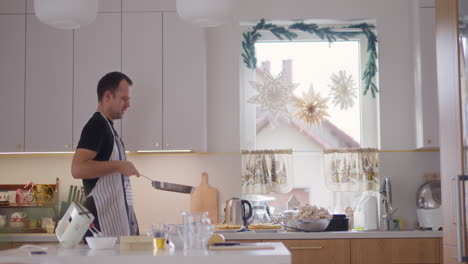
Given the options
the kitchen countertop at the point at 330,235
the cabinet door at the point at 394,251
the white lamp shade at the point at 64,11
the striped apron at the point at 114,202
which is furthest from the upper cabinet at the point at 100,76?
the white lamp shade at the point at 64,11

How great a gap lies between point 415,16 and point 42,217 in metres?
3.18

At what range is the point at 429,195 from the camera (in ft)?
16.9

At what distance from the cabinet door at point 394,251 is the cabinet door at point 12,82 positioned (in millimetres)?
2512

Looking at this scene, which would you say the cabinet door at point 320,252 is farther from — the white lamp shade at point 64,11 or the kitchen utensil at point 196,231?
the white lamp shade at point 64,11

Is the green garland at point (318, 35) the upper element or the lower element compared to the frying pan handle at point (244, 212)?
upper

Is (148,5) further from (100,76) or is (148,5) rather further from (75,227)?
(75,227)

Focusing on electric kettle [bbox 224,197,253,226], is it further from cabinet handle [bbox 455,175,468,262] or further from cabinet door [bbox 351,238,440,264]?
cabinet handle [bbox 455,175,468,262]

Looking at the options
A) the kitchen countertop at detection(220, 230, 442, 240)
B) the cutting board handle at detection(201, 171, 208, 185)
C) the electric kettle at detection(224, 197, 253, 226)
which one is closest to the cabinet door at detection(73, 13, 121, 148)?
the cutting board handle at detection(201, 171, 208, 185)

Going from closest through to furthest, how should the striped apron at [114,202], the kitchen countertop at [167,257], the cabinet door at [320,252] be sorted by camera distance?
1. the kitchen countertop at [167,257]
2. the striped apron at [114,202]
3. the cabinet door at [320,252]

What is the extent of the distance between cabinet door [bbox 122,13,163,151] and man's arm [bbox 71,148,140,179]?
1.01 m

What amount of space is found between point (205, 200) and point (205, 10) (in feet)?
6.84

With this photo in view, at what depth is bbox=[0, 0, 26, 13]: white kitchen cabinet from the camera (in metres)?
5.18

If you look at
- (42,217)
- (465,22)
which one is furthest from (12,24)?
(465,22)

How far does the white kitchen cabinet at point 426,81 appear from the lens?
5.03 m
